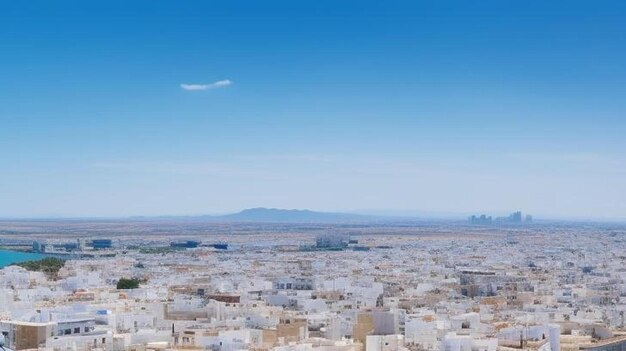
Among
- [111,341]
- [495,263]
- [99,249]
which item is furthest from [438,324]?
[99,249]

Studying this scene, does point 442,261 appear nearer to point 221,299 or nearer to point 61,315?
point 221,299

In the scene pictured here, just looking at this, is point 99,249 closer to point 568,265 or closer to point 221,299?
point 568,265

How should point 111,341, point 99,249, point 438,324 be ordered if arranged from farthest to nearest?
point 99,249, point 438,324, point 111,341

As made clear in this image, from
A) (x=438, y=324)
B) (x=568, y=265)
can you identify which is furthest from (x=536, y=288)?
A: (x=568, y=265)

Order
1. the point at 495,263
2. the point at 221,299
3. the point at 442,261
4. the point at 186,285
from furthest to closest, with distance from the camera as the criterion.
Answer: the point at 442,261 < the point at 495,263 < the point at 186,285 < the point at 221,299

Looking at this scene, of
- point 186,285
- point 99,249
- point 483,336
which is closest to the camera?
point 483,336

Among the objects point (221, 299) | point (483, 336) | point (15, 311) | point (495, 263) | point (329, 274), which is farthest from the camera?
point (495, 263)

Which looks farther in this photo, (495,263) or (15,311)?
(495,263)

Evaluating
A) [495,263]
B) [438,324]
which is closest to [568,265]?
[495,263]

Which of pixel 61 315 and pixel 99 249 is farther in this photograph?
pixel 99 249
